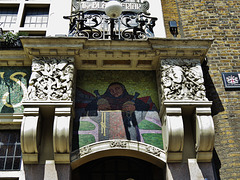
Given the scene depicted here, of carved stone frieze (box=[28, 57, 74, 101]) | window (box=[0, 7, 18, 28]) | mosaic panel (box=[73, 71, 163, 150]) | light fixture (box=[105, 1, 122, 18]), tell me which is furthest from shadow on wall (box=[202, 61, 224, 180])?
window (box=[0, 7, 18, 28])

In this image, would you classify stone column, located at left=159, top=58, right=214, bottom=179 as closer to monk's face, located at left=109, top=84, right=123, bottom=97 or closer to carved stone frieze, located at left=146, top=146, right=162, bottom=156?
carved stone frieze, located at left=146, top=146, right=162, bottom=156

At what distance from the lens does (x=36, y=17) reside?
9.38 m

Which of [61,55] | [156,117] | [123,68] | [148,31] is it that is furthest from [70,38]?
[156,117]

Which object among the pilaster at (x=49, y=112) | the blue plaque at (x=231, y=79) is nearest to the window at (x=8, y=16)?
the pilaster at (x=49, y=112)

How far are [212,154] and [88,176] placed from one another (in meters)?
3.57

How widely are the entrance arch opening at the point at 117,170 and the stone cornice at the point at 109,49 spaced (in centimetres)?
304

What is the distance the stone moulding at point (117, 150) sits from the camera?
689 cm

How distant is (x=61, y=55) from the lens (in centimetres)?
749

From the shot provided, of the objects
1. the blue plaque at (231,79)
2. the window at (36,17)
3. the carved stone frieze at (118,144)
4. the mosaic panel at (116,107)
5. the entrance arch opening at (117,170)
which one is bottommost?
the entrance arch opening at (117,170)

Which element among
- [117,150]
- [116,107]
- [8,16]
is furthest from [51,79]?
[8,16]

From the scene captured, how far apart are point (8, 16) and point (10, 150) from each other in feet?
14.9

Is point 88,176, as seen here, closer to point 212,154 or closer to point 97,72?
point 97,72

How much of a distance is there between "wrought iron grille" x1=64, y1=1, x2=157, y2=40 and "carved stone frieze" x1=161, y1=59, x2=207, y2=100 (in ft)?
3.99

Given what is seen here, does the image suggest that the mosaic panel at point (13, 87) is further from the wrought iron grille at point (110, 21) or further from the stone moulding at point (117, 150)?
the stone moulding at point (117, 150)
